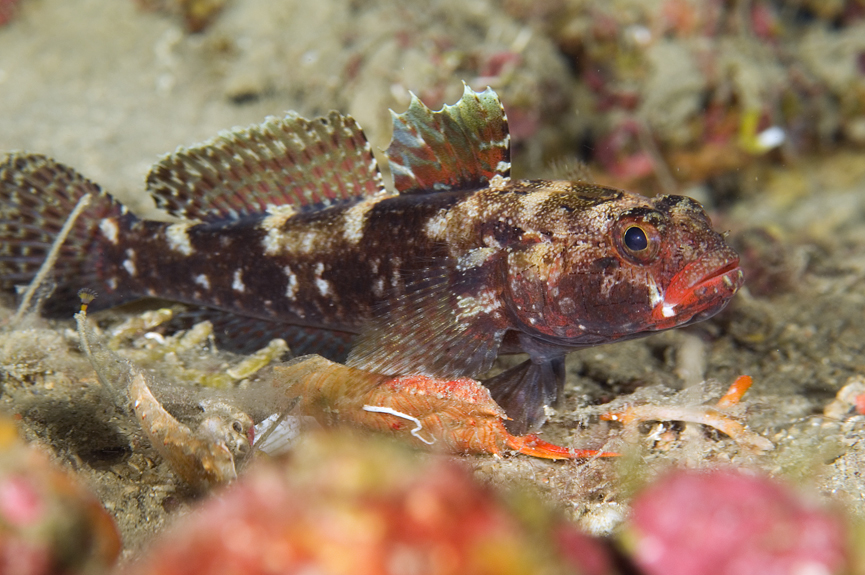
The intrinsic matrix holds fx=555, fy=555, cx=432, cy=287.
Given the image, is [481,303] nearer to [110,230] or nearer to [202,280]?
[202,280]

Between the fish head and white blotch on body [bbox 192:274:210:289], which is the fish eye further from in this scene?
white blotch on body [bbox 192:274:210:289]

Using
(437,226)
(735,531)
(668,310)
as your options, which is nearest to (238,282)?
(437,226)

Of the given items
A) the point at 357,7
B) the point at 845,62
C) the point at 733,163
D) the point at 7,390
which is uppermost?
the point at 357,7

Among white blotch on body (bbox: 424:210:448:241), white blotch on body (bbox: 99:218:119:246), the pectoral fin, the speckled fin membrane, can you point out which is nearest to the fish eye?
the pectoral fin

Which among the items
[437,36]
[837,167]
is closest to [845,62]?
[837,167]

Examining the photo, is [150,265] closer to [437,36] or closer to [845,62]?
Result: [437,36]

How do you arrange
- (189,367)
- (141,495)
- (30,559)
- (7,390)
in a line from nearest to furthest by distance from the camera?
(30,559) < (141,495) < (7,390) < (189,367)
